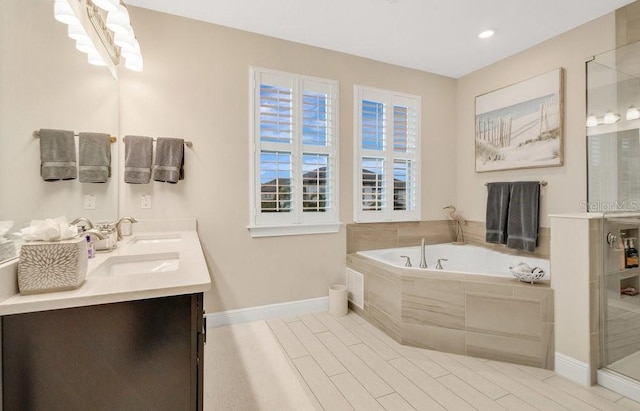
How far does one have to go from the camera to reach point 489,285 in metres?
2.16

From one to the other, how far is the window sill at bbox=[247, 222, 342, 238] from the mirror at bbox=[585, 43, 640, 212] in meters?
2.12

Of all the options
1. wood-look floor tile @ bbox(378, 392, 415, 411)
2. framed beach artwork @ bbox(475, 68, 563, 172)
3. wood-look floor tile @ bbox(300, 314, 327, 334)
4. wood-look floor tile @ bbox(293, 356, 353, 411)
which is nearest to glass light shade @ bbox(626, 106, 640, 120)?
framed beach artwork @ bbox(475, 68, 563, 172)

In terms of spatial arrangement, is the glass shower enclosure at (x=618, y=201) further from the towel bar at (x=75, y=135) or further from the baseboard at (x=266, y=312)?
the towel bar at (x=75, y=135)

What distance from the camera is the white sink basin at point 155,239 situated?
204 cm

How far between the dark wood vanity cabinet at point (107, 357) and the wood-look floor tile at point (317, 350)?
1188 mm

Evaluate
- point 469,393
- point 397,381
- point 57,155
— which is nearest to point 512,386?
point 469,393

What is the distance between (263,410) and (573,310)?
202 cm

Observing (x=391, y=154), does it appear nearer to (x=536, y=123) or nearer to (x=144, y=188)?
(x=536, y=123)

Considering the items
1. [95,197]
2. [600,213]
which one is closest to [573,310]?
[600,213]

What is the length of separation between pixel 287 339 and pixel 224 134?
6.04 feet

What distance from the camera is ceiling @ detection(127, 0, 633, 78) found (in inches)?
93.0

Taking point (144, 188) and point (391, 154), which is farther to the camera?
point (391, 154)

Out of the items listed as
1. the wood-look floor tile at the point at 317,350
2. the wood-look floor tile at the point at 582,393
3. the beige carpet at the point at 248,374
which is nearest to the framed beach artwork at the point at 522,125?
the wood-look floor tile at the point at 582,393

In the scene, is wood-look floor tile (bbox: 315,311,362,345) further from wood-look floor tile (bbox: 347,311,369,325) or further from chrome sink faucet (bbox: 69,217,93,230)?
chrome sink faucet (bbox: 69,217,93,230)
